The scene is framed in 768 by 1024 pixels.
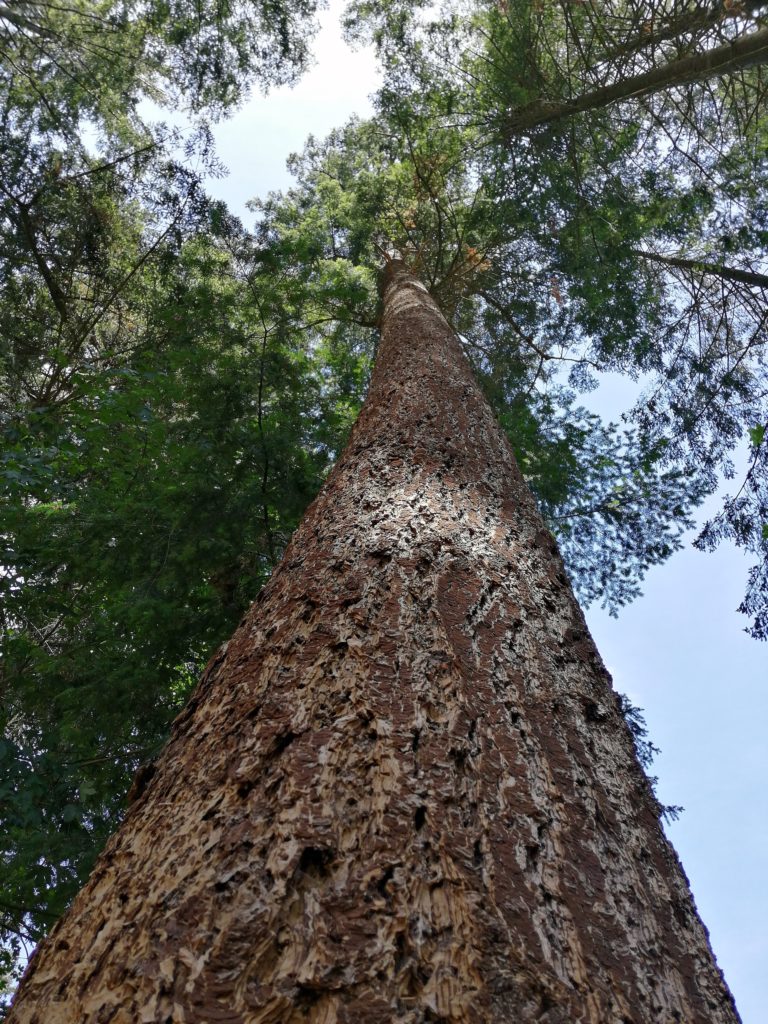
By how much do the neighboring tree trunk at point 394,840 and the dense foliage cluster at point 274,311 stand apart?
2605mm

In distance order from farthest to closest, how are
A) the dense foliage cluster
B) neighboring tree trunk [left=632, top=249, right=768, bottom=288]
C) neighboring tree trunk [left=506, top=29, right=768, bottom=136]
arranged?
1. neighboring tree trunk [left=632, top=249, right=768, bottom=288]
2. neighboring tree trunk [left=506, top=29, right=768, bottom=136]
3. the dense foliage cluster

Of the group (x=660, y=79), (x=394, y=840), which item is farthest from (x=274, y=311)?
(x=394, y=840)

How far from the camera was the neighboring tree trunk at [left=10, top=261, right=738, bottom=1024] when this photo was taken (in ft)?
2.91

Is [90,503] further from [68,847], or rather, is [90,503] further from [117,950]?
[117,950]

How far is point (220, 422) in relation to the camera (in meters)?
5.96

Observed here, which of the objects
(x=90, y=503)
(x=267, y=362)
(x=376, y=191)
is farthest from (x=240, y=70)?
(x=90, y=503)

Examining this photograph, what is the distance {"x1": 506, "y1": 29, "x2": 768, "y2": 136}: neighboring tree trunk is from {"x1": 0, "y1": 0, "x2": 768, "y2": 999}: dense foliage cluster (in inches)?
1.4

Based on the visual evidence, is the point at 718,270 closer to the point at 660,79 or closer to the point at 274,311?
the point at 660,79

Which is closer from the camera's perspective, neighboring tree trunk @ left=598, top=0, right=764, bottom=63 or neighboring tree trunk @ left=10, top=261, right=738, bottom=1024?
neighboring tree trunk @ left=10, top=261, right=738, bottom=1024

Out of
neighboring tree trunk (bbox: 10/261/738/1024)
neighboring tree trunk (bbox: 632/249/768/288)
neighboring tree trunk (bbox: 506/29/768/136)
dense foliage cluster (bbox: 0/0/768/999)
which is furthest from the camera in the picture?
neighboring tree trunk (bbox: 632/249/768/288)

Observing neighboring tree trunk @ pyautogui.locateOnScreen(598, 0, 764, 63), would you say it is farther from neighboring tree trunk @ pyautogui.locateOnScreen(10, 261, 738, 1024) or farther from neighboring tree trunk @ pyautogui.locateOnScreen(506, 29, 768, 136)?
neighboring tree trunk @ pyautogui.locateOnScreen(10, 261, 738, 1024)

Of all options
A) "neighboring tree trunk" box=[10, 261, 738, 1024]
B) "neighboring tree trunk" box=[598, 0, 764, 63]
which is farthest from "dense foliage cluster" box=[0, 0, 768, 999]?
"neighboring tree trunk" box=[10, 261, 738, 1024]

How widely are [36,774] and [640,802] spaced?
127 inches

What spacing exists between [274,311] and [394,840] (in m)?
6.60
